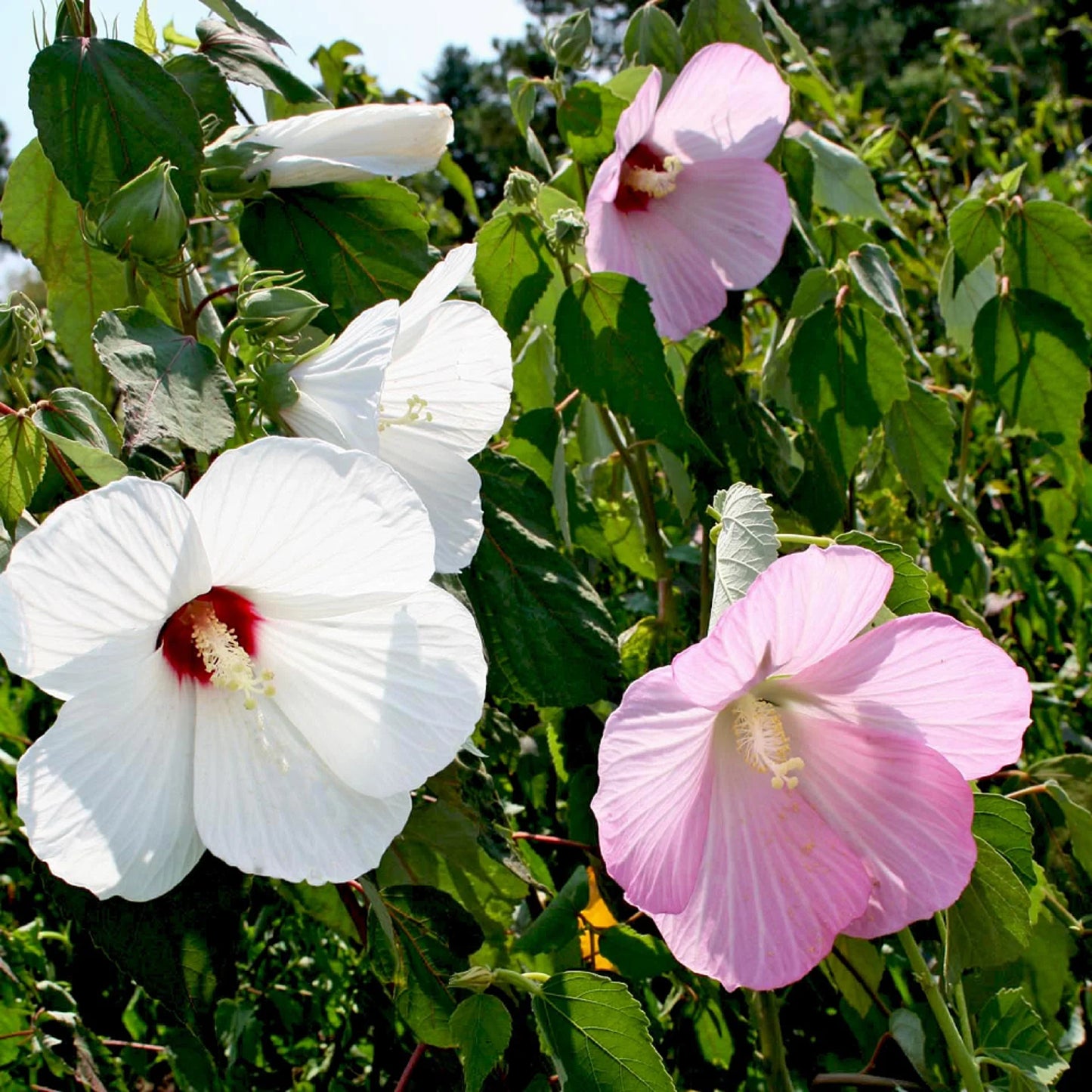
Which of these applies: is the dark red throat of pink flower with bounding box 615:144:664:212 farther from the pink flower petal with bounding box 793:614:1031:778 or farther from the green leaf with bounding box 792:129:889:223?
the pink flower petal with bounding box 793:614:1031:778

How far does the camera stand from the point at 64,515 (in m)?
0.52

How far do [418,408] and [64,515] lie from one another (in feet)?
0.91

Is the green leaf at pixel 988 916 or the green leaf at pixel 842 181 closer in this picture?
the green leaf at pixel 988 916

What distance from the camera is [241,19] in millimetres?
907

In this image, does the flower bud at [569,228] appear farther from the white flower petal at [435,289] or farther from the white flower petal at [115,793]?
the white flower petal at [115,793]

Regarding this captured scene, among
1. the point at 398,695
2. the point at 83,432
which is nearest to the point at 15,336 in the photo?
the point at 83,432

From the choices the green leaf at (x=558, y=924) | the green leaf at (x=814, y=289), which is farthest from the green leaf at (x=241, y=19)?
the green leaf at (x=558, y=924)

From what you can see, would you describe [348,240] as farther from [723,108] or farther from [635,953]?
[635,953]

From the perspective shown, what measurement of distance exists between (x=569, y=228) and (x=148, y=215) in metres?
0.36

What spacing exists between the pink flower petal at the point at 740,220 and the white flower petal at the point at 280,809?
Result: 575 mm

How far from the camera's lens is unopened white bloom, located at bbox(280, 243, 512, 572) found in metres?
0.70

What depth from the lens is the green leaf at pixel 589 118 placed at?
1.06 meters

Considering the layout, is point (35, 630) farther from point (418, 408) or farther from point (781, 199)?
point (781, 199)

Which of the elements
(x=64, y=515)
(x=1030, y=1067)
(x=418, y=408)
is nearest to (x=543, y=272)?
(x=418, y=408)
